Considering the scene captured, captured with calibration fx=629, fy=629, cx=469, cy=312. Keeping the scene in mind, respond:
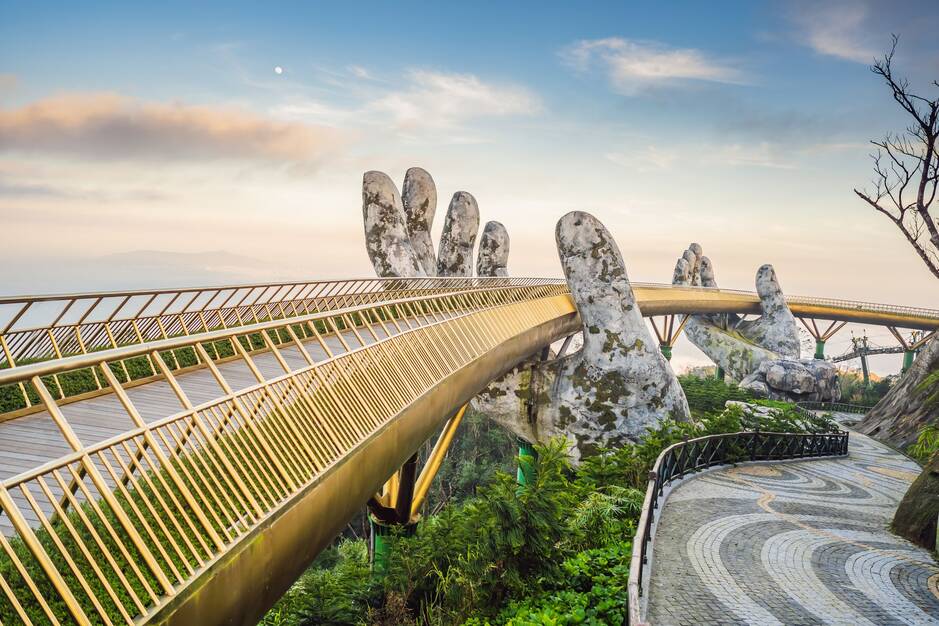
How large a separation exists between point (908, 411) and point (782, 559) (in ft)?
60.8

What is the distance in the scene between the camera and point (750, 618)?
7.47 m

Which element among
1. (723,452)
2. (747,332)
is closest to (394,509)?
(723,452)

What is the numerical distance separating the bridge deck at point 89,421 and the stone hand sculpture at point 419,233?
42.4 feet

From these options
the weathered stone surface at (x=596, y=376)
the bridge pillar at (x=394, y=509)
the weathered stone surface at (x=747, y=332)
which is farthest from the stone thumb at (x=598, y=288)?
the weathered stone surface at (x=747, y=332)

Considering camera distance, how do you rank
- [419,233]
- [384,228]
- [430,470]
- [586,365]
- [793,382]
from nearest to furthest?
[430,470], [586,365], [384,228], [419,233], [793,382]

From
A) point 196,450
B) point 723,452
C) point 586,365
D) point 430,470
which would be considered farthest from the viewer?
point 586,365

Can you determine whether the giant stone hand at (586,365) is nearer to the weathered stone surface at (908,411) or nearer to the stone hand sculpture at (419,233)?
the stone hand sculpture at (419,233)

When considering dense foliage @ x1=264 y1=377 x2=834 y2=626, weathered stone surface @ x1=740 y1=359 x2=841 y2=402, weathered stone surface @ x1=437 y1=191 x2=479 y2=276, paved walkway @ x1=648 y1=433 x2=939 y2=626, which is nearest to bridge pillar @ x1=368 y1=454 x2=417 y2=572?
dense foliage @ x1=264 y1=377 x2=834 y2=626

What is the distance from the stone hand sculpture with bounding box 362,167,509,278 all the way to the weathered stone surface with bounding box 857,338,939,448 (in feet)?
55.5

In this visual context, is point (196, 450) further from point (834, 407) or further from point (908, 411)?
point (834, 407)

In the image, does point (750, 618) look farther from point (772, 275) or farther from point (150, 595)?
point (772, 275)

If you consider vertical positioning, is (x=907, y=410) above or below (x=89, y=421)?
below

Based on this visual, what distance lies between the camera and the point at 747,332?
148ft

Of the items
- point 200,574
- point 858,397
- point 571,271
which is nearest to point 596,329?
point 571,271
